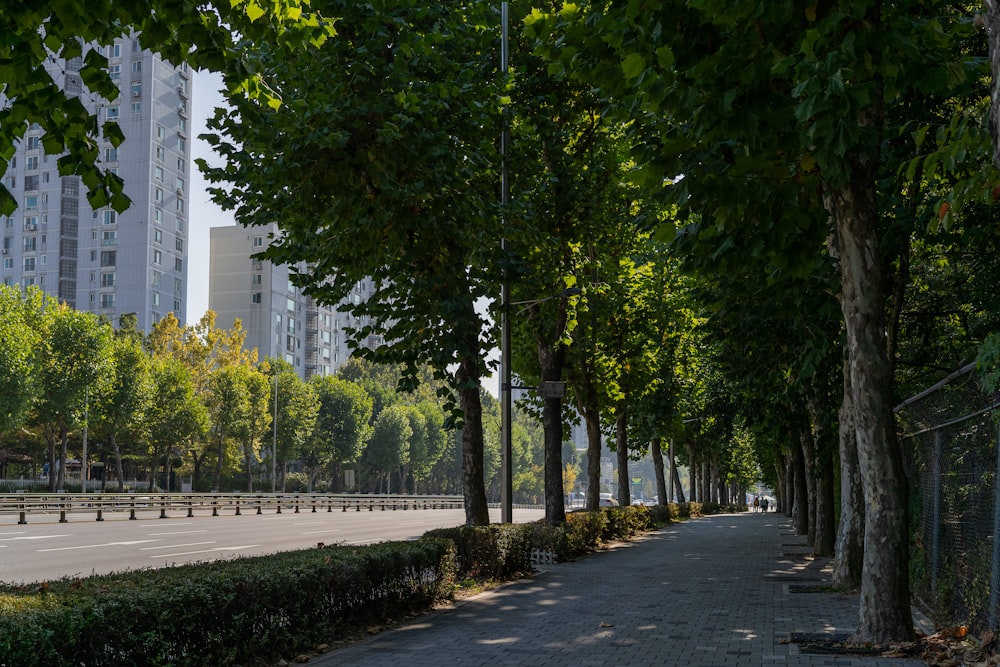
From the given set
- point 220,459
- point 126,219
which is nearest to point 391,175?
point 220,459

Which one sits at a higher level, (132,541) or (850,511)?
(850,511)

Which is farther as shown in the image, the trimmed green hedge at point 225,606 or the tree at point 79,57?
the trimmed green hedge at point 225,606

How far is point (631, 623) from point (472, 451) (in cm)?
618

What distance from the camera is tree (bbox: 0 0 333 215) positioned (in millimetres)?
5980

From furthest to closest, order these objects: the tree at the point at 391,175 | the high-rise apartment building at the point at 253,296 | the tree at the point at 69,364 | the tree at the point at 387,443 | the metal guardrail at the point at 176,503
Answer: the high-rise apartment building at the point at 253,296 → the tree at the point at 387,443 → the tree at the point at 69,364 → the metal guardrail at the point at 176,503 → the tree at the point at 391,175

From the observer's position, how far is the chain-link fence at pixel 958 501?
29.5 feet

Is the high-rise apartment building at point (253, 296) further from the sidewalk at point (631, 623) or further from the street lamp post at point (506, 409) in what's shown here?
the sidewalk at point (631, 623)

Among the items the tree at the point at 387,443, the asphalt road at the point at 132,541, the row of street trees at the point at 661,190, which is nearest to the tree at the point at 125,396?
the asphalt road at the point at 132,541

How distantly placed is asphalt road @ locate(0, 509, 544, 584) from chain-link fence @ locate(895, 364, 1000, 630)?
939 cm

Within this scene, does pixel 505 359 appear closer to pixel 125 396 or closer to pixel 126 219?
pixel 125 396

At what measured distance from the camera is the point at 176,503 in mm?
46031

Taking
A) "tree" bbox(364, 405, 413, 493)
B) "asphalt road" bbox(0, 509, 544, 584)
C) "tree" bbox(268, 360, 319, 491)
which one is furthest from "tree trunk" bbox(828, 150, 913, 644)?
"tree" bbox(364, 405, 413, 493)

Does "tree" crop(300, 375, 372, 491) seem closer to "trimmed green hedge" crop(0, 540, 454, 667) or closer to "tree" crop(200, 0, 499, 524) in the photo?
"tree" crop(200, 0, 499, 524)

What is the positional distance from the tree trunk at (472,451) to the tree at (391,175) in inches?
1.0
